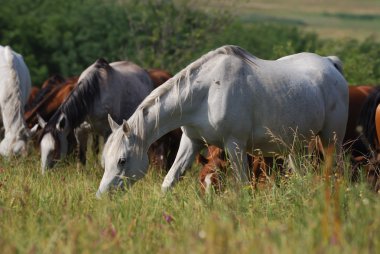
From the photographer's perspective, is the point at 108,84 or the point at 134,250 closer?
the point at 134,250

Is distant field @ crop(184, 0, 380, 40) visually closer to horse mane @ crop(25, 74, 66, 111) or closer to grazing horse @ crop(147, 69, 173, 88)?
horse mane @ crop(25, 74, 66, 111)

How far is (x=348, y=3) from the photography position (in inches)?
4279

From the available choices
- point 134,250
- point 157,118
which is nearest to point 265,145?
point 157,118

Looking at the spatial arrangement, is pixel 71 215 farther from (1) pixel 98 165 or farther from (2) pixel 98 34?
(2) pixel 98 34

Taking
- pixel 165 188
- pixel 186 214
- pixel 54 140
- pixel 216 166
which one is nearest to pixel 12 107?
pixel 54 140

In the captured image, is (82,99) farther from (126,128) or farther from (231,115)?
(231,115)

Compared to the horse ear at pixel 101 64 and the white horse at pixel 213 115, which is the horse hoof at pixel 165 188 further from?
the horse ear at pixel 101 64

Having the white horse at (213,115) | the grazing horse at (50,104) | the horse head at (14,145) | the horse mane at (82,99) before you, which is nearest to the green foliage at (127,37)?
the grazing horse at (50,104)

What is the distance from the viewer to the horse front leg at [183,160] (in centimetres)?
815

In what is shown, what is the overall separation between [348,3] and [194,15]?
8434 centimetres

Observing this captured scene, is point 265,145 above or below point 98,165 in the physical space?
above

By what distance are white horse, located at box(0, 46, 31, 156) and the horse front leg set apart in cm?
371

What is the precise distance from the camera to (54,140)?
1096cm

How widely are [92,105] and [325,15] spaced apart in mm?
85188
